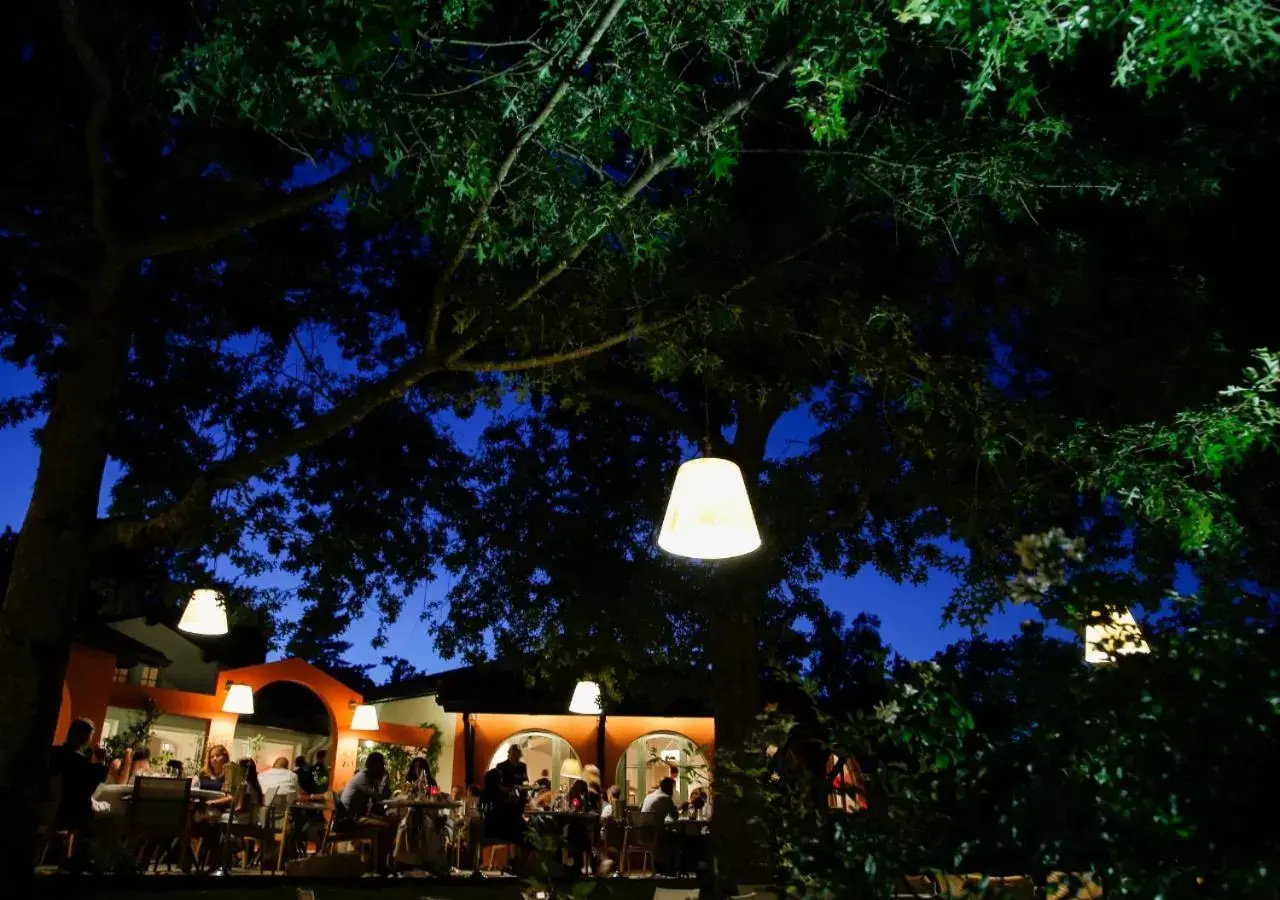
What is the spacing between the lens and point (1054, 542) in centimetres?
211

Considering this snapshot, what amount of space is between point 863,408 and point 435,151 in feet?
20.6

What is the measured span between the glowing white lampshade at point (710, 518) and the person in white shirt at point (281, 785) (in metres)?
8.85

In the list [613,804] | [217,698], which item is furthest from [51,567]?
[613,804]

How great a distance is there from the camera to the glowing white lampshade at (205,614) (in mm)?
7969

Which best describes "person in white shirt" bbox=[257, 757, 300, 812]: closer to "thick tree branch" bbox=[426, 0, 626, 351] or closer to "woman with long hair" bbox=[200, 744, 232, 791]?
"woman with long hair" bbox=[200, 744, 232, 791]

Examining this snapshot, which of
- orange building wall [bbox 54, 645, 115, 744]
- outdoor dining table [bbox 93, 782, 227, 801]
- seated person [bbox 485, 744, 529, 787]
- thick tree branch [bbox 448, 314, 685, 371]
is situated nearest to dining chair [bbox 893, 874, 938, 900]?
thick tree branch [bbox 448, 314, 685, 371]

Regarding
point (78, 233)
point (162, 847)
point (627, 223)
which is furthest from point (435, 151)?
point (162, 847)

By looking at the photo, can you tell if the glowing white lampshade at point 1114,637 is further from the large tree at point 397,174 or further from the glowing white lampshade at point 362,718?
the glowing white lampshade at point 362,718

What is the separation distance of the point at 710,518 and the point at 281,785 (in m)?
9.24

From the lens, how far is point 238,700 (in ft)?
45.9

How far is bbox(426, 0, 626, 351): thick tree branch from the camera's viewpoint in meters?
3.38

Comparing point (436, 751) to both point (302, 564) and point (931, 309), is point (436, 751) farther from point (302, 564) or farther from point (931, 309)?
point (931, 309)

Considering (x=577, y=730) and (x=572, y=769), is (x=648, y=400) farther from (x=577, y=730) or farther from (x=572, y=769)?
(x=577, y=730)

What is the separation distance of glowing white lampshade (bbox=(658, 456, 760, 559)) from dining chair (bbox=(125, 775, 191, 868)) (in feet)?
23.5
